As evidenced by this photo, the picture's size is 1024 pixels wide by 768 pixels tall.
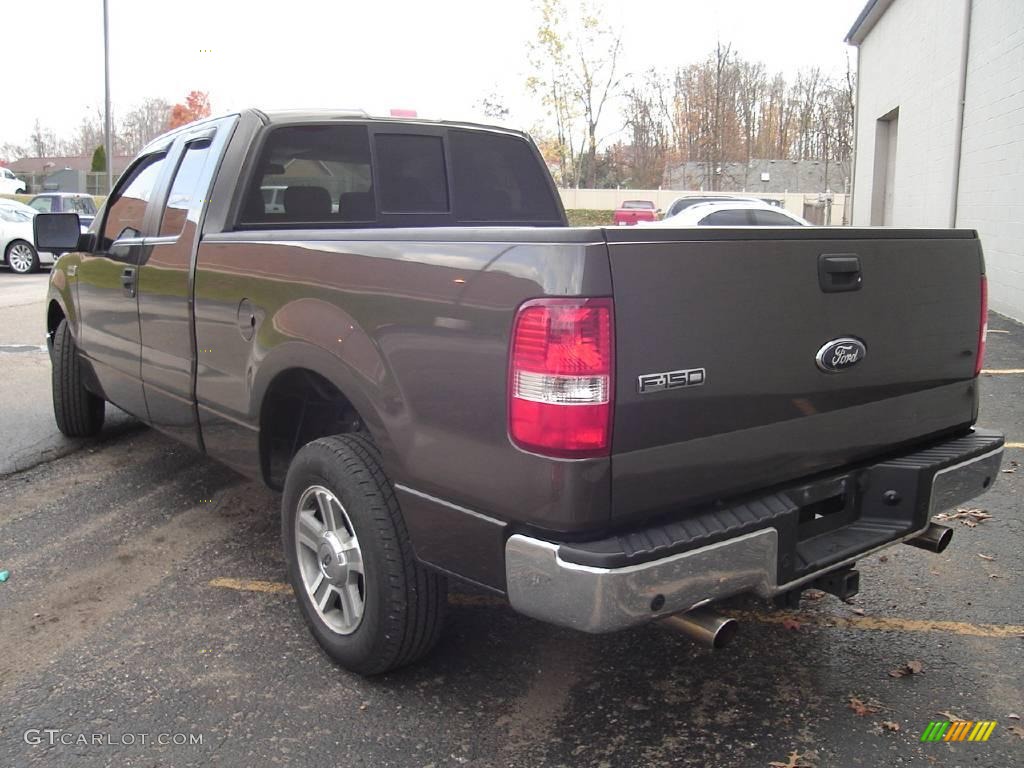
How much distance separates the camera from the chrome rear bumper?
2314 millimetres

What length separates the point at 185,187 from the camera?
4.40m

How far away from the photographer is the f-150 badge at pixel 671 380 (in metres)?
2.38

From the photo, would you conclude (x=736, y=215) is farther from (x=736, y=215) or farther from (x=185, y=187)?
(x=185, y=187)

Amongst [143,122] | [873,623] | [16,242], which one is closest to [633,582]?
[873,623]

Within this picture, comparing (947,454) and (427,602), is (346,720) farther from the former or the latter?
(947,454)

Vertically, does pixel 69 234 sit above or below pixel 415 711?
above

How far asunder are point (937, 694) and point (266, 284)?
9.08 feet

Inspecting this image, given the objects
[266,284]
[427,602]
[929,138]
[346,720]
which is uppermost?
[929,138]

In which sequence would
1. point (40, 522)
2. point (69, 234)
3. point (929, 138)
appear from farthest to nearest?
point (929, 138)
point (69, 234)
point (40, 522)

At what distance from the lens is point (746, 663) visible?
3332mm

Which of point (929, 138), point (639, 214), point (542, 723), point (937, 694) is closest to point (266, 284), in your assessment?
point (542, 723)

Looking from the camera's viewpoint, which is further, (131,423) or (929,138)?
(929,138)

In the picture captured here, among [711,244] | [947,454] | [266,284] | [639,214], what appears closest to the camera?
[711,244]

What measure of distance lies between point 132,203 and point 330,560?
2.94 m
